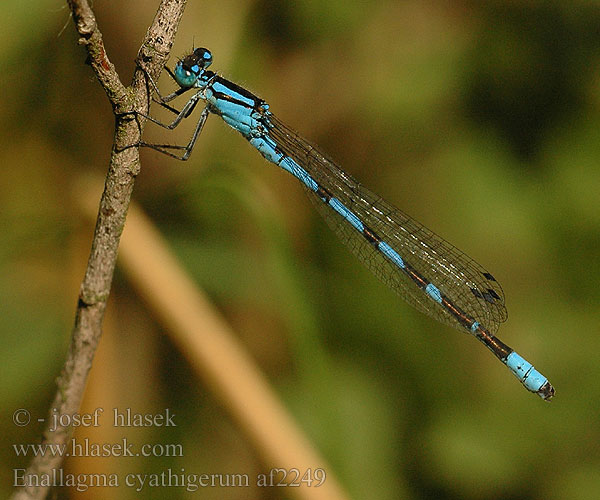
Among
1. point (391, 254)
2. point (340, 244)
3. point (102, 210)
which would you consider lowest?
point (102, 210)

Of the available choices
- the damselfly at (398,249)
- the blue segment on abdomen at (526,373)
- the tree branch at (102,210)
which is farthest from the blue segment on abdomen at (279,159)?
the tree branch at (102,210)

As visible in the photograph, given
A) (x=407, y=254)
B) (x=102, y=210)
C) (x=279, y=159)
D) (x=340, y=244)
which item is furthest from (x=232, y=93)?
(x=102, y=210)

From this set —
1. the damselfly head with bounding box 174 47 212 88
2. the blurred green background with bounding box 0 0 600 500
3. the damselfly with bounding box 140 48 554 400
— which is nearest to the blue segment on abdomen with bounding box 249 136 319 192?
the damselfly with bounding box 140 48 554 400

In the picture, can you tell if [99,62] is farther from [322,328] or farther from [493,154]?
[493,154]

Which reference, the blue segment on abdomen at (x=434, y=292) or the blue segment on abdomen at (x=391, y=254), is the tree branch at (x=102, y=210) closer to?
the blue segment on abdomen at (x=391, y=254)

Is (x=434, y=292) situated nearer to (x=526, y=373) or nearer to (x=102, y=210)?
(x=526, y=373)

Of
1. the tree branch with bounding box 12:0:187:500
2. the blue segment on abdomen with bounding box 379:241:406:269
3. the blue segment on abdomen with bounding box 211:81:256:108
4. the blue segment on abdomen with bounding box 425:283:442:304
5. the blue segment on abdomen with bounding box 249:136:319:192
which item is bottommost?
the tree branch with bounding box 12:0:187:500

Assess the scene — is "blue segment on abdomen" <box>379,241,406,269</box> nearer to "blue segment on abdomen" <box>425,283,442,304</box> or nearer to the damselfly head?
"blue segment on abdomen" <box>425,283,442,304</box>
